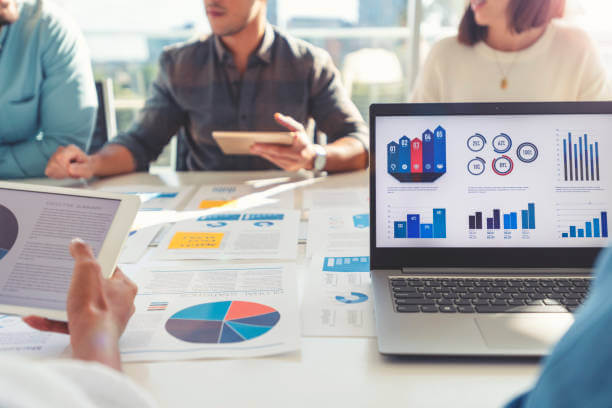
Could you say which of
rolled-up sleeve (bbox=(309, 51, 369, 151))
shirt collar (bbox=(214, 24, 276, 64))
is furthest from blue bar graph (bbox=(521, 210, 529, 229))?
shirt collar (bbox=(214, 24, 276, 64))

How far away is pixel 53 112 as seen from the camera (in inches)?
60.5

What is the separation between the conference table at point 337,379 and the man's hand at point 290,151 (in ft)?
2.60

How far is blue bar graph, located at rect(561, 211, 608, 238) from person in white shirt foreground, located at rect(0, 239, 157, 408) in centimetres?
63

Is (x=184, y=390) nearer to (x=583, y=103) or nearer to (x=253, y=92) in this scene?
(x=583, y=103)

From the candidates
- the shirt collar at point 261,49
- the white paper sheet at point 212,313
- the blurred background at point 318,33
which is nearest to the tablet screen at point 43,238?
the white paper sheet at point 212,313

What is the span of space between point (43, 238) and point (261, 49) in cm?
119

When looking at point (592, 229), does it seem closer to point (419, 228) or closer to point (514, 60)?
point (419, 228)

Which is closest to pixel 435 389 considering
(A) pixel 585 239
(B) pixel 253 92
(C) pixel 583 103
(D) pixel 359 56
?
(A) pixel 585 239

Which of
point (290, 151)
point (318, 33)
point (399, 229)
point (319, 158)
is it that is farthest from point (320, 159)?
point (318, 33)

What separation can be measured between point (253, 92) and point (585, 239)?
3.92 feet

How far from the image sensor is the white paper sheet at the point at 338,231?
3.01 ft

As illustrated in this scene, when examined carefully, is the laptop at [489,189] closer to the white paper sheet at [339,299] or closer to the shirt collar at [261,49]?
the white paper sheet at [339,299]

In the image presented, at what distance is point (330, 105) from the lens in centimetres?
168

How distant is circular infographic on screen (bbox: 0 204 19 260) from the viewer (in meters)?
0.67
